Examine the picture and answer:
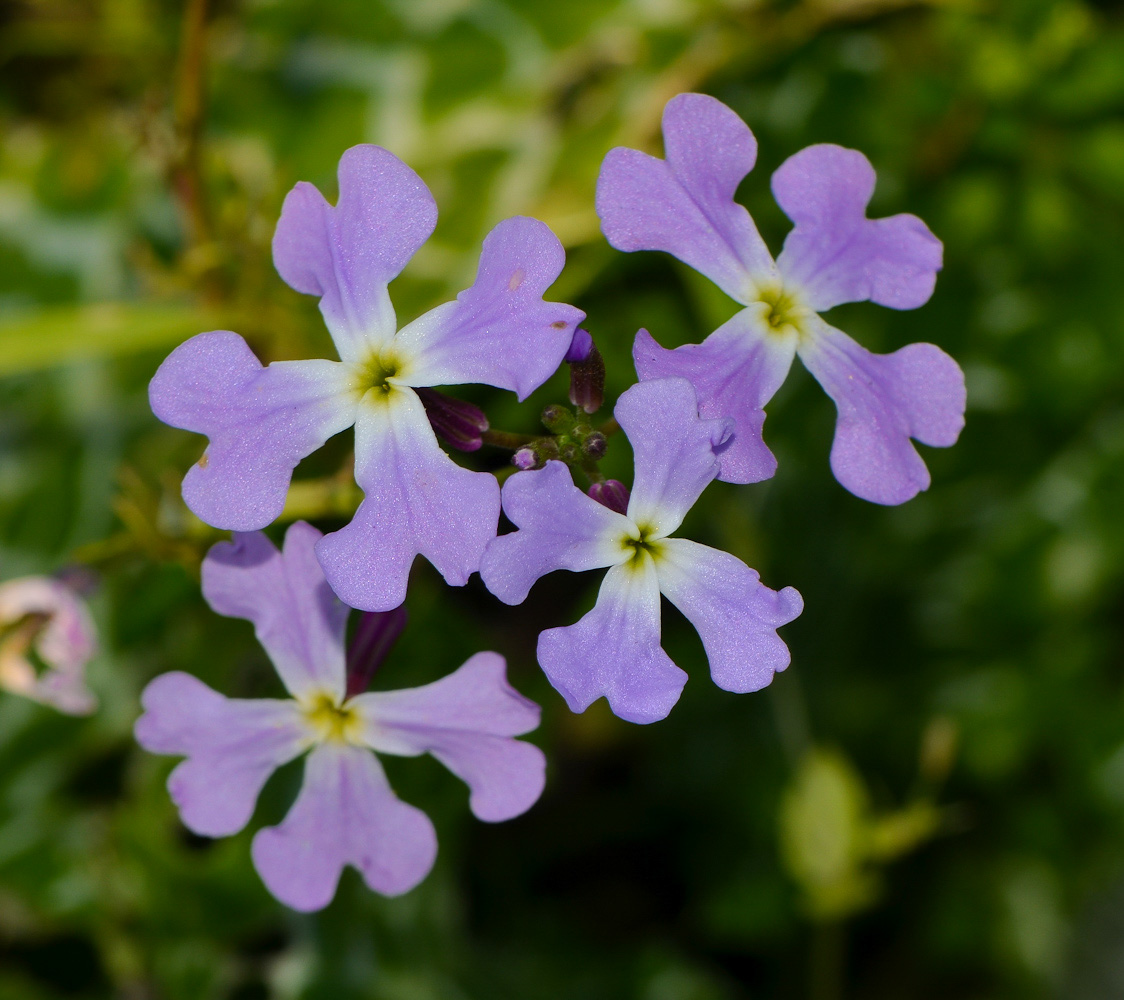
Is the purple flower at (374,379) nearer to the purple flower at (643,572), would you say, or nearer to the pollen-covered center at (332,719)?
the purple flower at (643,572)

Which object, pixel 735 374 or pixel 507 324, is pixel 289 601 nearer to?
pixel 507 324

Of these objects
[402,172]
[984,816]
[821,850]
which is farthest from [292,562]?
[984,816]

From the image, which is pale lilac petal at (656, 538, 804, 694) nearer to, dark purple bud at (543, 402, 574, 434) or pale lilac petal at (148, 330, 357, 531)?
dark purple bud at (543, 402, 574, 434)

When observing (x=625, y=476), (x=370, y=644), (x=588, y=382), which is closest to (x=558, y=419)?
(x=588, y=382)

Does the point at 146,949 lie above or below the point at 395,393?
below

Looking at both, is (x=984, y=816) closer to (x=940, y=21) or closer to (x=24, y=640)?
(x=940, y=21)
